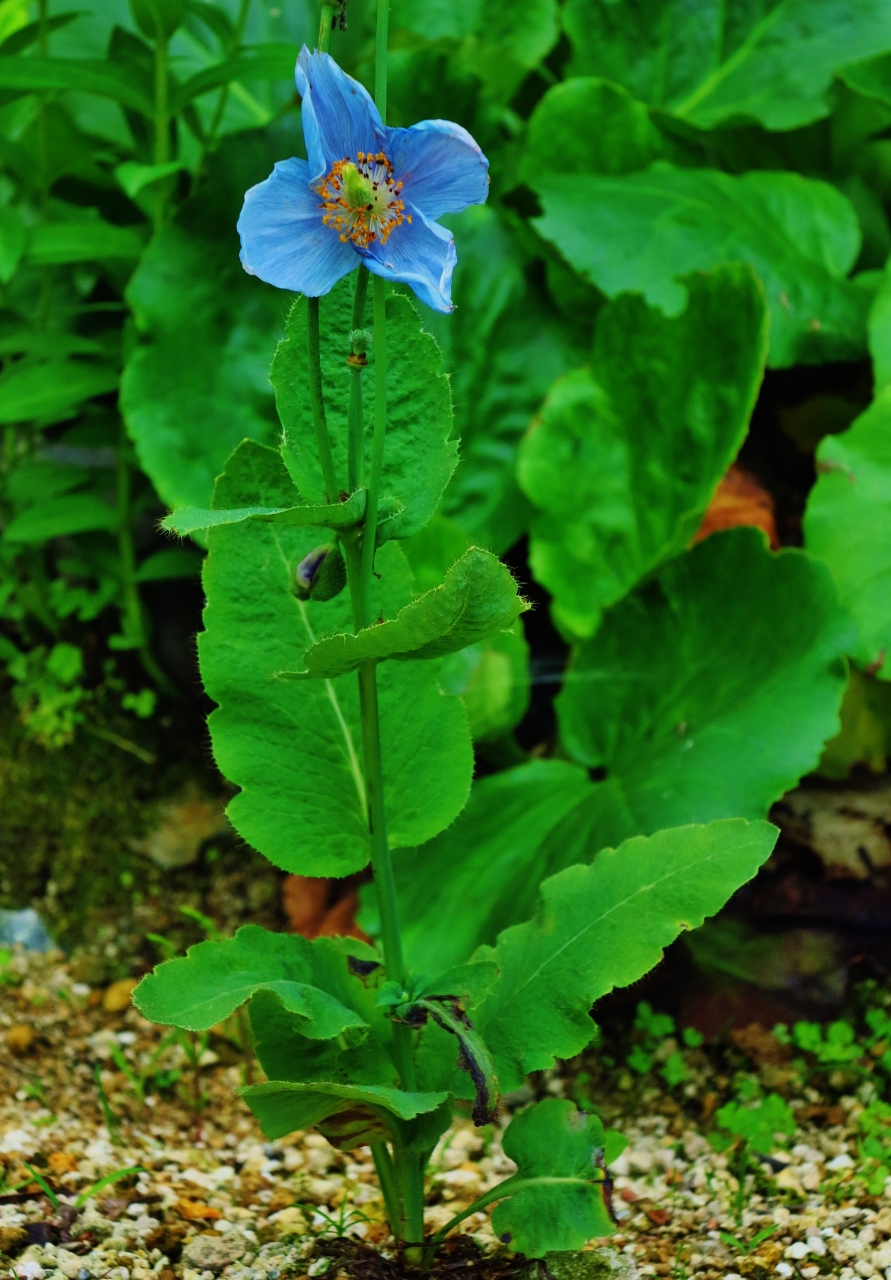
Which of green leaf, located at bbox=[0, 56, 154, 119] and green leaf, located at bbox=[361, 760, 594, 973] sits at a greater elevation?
green leaf, located at bbox=[0, 56, 154, 119]

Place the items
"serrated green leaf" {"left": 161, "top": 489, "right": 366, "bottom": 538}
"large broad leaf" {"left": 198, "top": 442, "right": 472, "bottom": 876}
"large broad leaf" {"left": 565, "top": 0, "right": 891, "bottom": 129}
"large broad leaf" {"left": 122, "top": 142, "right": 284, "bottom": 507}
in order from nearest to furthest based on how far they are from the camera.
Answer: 1. "serrated green leaf" {"left": 161, "top": 489, "right": 366, "bottom": 538}
2. "large broad leaf" {"left": 198, "top": 442, "right": 472, "bottom": 876}
3. "large broad leaf" {"left": 122, "top": 142, "right": 284, "bottom": 507}
4. "large broad leaf" {"left": 565, "top": 0, "right": 891, "bottom": 129}

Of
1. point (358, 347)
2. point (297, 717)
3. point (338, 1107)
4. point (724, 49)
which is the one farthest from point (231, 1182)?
point (724, 49)

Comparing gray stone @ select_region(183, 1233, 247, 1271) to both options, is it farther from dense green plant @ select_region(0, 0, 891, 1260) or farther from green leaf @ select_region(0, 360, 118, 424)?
green leaf @ select_region(0, 360, 118, 424)

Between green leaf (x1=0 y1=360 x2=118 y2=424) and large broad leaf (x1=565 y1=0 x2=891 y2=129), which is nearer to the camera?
green leaf (x1=0 y1=360 x2=118 y2=424)

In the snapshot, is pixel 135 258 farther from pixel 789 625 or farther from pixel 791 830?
pixel 791 830

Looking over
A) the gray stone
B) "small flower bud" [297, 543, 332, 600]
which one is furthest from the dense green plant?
the gray stone

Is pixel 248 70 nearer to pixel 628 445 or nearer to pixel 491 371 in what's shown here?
pixel 491 371

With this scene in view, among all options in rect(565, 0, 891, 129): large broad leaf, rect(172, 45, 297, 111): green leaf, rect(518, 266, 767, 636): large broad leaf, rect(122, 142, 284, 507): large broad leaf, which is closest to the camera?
rect(172, 45, 297, 111): green leaf
